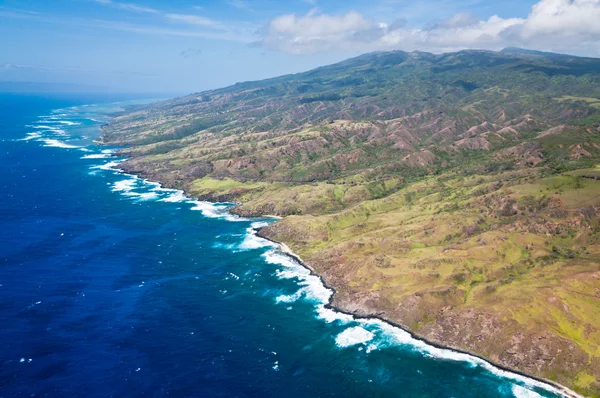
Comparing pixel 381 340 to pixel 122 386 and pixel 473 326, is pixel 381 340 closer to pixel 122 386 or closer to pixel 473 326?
pixel 473 326

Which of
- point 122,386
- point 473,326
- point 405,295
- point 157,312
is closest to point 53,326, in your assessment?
point 157,312

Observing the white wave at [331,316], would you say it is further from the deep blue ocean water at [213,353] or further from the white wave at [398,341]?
the deep blue ocean water at [213,353]

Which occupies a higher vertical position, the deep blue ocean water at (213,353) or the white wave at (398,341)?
the deep blue ocean water at (213,353)

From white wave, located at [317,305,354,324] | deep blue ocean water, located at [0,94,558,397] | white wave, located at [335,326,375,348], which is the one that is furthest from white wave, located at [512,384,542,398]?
white wave, located at [317,305,354,324]

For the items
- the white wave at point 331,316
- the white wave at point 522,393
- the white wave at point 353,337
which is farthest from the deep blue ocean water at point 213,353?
the white wave at point 331,316

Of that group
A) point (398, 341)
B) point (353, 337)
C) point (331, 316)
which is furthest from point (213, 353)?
point (398, 341)

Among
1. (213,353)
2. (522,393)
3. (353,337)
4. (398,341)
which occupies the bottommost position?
(522,393)

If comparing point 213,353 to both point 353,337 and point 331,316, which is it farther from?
point 353,337
